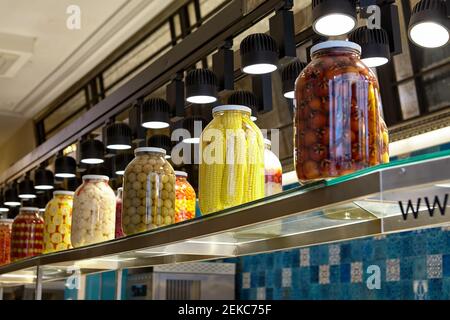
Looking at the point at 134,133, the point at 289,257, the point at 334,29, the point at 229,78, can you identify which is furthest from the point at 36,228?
the point at 289,257

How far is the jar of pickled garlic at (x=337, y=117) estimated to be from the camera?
3.54ft

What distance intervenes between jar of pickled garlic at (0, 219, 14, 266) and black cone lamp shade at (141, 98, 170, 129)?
132 centimetres

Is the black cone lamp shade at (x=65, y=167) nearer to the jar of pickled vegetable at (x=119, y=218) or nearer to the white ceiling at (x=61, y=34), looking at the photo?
the jar of pickled vegetable at (x=119, y=218)

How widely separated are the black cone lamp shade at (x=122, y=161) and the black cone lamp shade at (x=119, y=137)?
12cm

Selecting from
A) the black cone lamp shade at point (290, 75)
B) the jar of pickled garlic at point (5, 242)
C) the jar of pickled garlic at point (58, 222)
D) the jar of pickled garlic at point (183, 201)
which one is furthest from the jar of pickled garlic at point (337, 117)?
the jar of pickled garlic at point (5, 242)

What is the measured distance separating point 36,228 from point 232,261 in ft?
9.43

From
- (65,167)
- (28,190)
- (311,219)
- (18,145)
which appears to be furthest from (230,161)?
(18,145)

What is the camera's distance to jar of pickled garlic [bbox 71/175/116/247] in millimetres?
2051

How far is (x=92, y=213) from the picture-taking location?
2051 mm

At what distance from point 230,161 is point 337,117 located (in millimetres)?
378

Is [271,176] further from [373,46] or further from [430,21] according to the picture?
[430,21]

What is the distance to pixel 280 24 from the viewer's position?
5.20ft

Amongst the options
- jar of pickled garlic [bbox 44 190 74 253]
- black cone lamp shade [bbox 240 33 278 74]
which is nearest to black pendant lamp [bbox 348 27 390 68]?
→ black cone lamp shade [bbox 240 33 278 74]

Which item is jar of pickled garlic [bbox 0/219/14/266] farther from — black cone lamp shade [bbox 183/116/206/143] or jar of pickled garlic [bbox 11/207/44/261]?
black cone lamp shade [bbox 183/116/206/143]
